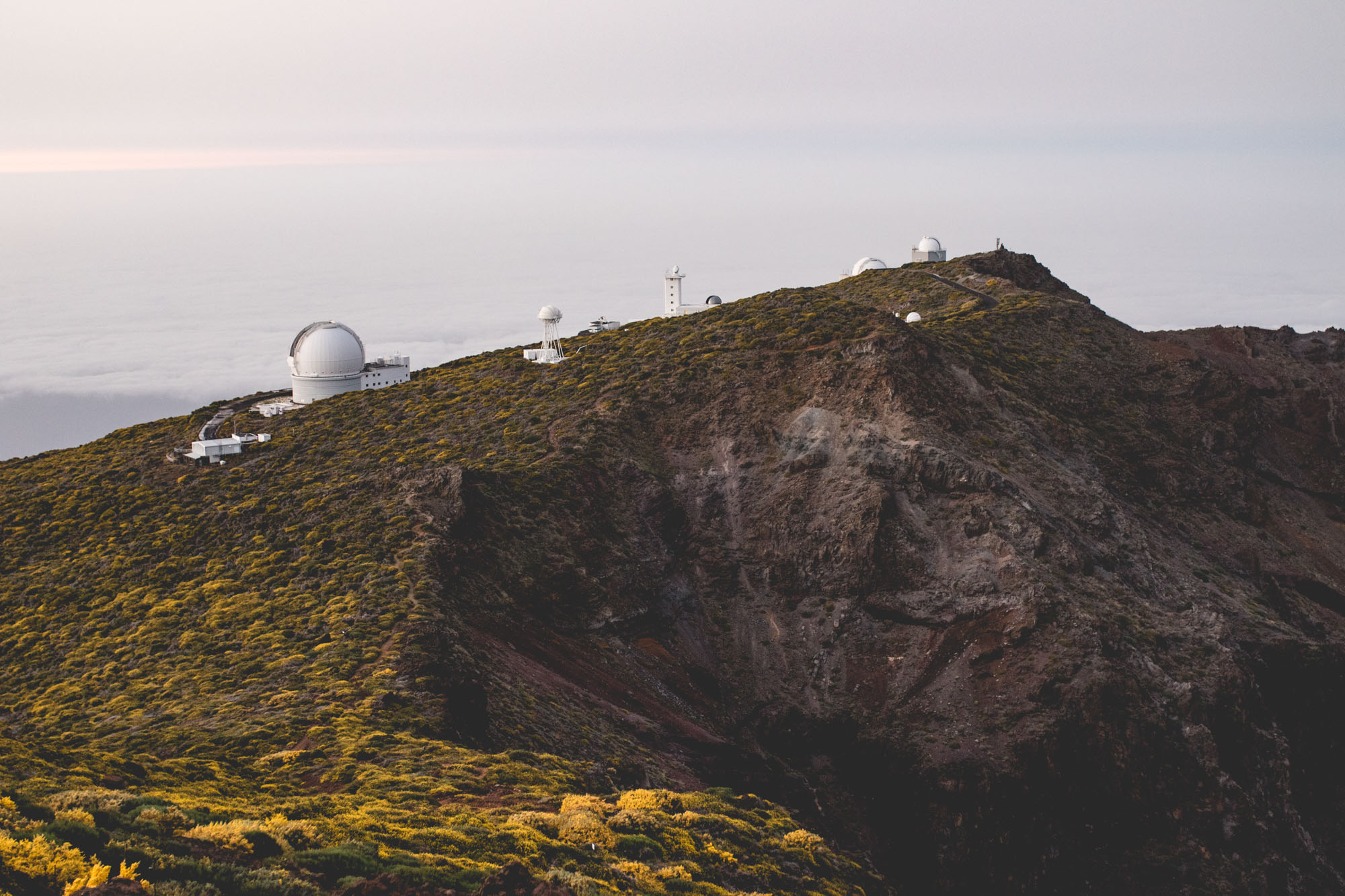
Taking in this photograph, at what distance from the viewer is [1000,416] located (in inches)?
2084

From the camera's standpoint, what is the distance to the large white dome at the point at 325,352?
215ft

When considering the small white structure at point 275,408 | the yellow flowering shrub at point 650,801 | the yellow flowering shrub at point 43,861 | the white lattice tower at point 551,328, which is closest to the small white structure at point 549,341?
the white lattice tower at point 551,328

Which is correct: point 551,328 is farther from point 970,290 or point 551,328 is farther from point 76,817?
point 76,817

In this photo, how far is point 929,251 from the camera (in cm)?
9081

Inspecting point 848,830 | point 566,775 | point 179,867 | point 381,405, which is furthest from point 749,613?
point 179,867

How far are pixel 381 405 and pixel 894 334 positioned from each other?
94.5 feet

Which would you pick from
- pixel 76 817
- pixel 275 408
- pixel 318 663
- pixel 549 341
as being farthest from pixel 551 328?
pixel 76 817

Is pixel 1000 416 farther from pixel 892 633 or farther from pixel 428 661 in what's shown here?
pixel 428 661

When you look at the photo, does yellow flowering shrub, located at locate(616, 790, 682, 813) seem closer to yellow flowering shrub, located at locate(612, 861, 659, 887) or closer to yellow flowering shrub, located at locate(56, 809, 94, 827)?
yellow flowering shrub, located at locate(612, 861, 659, 887)

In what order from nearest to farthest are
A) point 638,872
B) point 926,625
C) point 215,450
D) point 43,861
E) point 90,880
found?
point 90,880 < point 43,861 < point 638,872 < point 926,625 < point 215,450

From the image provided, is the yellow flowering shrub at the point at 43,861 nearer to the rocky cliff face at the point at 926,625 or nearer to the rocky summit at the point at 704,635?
the rocky summit at the point at 704,635

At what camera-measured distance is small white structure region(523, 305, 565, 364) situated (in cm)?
6356

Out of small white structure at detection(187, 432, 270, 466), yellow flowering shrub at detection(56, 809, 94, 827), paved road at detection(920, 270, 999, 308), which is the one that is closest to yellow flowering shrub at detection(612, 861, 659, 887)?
yellow flowering shrub at detection(56, 809, 94, 827)

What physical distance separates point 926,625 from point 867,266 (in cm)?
5135
